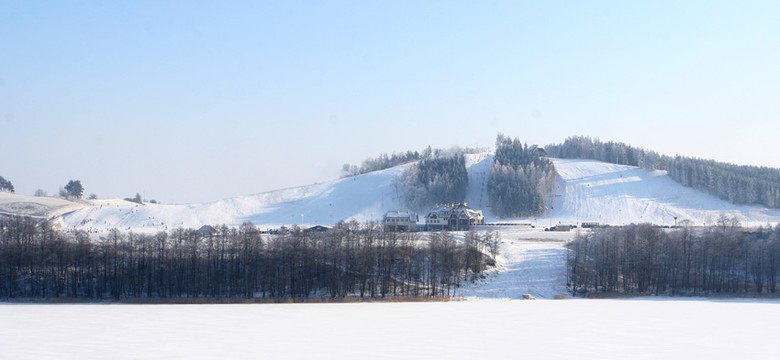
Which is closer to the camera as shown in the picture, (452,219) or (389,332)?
(389,332)

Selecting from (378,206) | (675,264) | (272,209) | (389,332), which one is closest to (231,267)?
(389,332)

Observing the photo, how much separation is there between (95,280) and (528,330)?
37.4 m

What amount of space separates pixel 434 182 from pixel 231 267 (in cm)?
7764

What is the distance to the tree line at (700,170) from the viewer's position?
129375 millimetres

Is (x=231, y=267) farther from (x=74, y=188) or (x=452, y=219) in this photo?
(x=74, y=188)

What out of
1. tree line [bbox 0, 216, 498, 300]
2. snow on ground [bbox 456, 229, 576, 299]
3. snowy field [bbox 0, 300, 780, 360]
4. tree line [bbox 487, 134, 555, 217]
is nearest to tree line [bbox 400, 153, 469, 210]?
tree line [bbox 487, 134, 555, 217]

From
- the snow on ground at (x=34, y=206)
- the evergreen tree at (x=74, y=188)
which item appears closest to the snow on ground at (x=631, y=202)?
the snow on ground at (x=34, y=206)

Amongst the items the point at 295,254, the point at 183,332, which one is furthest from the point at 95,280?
the point at 183,332

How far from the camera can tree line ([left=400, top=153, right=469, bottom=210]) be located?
129375mm

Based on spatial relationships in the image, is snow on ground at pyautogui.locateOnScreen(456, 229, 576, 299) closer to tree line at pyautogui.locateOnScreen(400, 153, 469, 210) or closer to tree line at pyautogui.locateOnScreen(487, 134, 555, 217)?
tree line at pyautogui.locateOnScreen(487, 134, 555, 217)

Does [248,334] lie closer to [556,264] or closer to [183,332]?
[183,332]

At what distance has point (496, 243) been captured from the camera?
70.8 m

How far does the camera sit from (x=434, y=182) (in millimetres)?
131250

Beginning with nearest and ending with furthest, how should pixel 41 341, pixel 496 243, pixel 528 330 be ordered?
pixel 41 341 → pixel 528 330 → pixel 496 243
